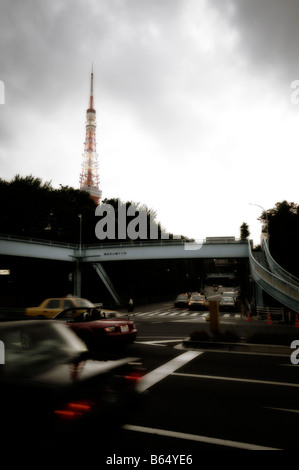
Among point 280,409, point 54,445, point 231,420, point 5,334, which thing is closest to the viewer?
point 54,445

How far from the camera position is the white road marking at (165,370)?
6.75 m

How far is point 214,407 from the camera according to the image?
5371mm

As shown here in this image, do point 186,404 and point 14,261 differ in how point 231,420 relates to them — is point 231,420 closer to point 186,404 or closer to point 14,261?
point 186,404

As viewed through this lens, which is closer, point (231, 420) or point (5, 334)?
point (5, 334)

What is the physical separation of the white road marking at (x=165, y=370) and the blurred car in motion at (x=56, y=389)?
83.9 inches

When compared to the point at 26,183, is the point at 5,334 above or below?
below

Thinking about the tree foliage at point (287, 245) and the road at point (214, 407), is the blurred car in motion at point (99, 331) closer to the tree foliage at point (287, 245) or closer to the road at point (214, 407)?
the road at point (214, 407)

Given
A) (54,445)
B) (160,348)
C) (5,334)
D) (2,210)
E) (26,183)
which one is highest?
(26,183)

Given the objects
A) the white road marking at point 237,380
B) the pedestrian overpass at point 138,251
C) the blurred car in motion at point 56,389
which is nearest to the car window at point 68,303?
the white road marking at point 237,380

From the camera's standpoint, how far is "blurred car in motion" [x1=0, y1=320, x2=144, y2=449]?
10.2 feet

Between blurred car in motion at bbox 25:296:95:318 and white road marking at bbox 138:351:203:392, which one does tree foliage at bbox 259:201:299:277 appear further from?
white road marking at bbox 138:351:203:392

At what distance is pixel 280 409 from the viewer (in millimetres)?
5277

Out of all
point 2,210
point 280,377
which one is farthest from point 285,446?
point 2,210
